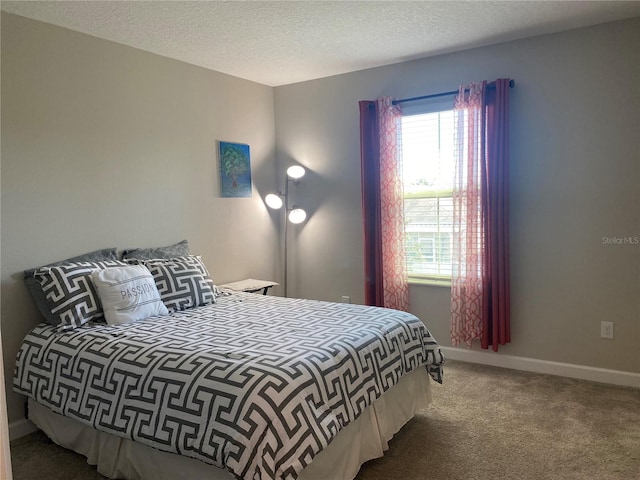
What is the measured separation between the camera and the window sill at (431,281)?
12.7 feet

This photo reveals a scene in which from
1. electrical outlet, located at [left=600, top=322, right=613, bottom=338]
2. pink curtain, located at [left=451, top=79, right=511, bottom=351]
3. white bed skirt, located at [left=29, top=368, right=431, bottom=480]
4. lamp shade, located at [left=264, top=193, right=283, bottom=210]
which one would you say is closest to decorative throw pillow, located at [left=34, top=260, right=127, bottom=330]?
white bed skirt, located at [left=29, top=368, right=431, bottom=480]

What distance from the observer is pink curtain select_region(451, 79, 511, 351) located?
3.49m

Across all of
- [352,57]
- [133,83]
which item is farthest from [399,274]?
[133,83]

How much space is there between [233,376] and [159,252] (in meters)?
1.80

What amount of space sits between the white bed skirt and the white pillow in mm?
609

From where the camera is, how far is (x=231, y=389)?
1.88 m

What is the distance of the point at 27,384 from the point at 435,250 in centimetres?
Result: 294

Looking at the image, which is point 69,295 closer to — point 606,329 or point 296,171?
point 296,171

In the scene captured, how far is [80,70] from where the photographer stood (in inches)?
123

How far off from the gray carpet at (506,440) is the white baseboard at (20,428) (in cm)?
5

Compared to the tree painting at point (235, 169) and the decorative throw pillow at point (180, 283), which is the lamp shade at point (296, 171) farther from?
the decorative throw pillow at point (180, 283)

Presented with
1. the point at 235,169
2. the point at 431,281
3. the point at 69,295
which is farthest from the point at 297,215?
the point at 69,295

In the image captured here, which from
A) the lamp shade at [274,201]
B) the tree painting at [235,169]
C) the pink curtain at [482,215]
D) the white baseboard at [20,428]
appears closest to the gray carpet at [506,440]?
the white baseboard at [20,428]

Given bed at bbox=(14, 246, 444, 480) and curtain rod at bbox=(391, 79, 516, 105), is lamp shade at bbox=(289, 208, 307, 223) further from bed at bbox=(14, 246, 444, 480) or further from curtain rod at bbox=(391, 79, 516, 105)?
bed at bbox=(14, 246, 444, 480)
